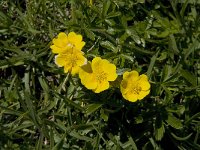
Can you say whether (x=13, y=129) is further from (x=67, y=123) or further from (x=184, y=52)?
(x=184, y=52)

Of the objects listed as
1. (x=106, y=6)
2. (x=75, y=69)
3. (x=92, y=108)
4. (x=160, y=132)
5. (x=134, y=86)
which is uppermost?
(x=106, y=6)

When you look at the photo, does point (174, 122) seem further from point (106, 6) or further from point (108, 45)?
point (106, 6)

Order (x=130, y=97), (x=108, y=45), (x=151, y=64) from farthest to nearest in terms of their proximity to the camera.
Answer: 1. (x=108, y=45)
2. (x=151, y=64)
3. (x=130, y=97)

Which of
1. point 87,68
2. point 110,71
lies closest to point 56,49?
point 87,68

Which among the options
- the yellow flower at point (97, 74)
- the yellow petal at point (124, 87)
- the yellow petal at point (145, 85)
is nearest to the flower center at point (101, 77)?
the yellow flower at point (97, 74)

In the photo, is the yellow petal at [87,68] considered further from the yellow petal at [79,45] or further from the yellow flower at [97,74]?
the yellow petal at [79,45]

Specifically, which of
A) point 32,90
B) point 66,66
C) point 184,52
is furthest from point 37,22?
point 184,52

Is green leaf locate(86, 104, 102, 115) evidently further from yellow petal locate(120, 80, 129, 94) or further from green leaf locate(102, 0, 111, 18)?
green leaf locate(102, 0, 111, 18)

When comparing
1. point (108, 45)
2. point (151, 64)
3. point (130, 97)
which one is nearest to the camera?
point (130, 97)
